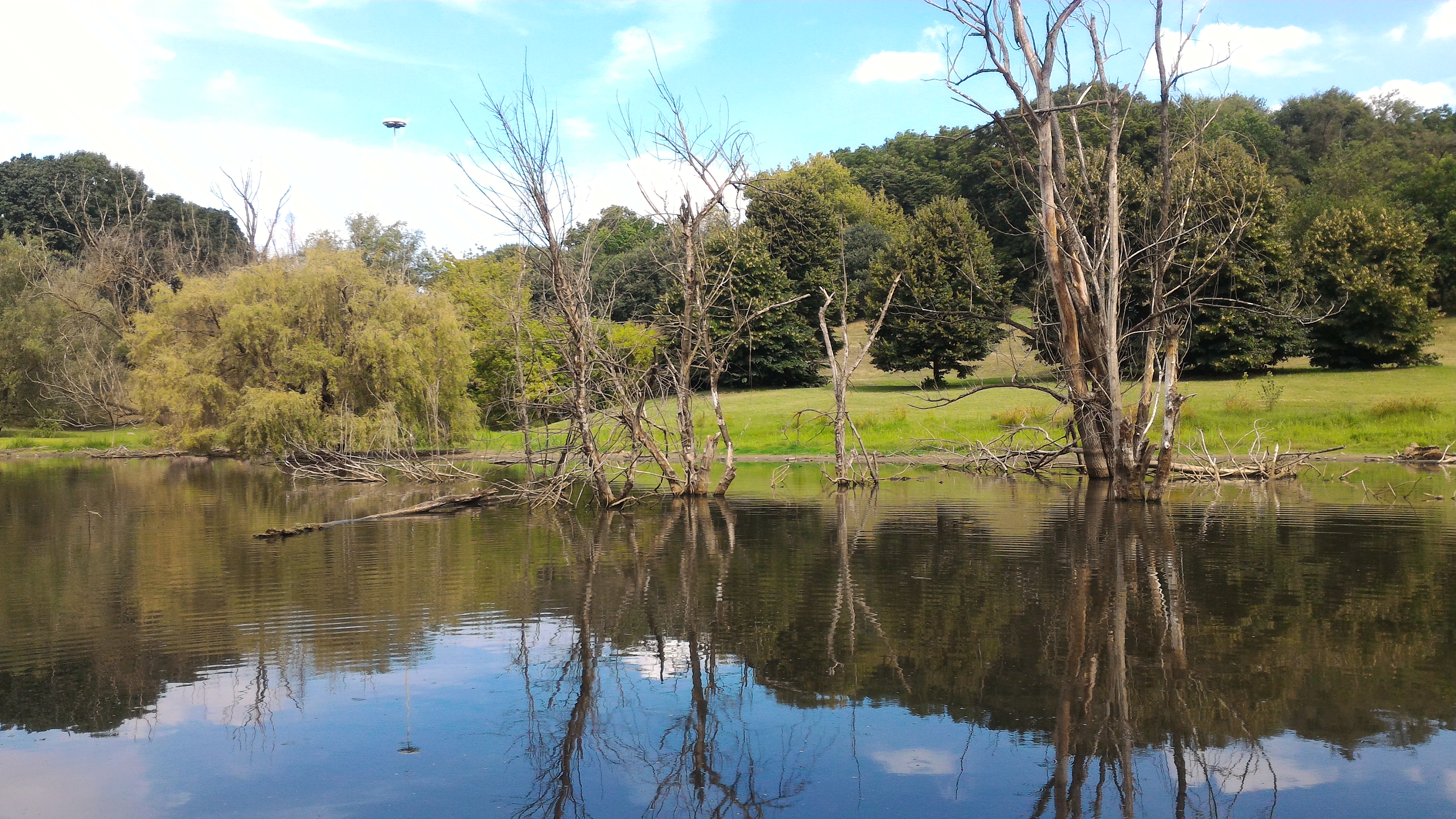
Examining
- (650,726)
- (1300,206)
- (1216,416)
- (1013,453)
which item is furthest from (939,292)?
(650,726)

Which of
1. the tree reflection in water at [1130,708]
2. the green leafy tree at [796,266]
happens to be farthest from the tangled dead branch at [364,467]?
the green leafy tree at [796,266]

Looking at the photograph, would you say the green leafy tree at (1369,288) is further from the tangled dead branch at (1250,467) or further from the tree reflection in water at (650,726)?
the tree reflection in water at (650,726)

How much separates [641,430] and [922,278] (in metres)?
29.4

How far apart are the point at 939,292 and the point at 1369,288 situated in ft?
55.4

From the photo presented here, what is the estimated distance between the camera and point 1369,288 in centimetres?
4144

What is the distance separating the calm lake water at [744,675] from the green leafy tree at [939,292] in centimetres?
3069

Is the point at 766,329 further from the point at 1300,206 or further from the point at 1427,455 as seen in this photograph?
the point at 1427,455

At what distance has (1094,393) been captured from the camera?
2116 centimetres

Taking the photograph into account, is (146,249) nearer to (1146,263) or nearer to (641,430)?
(641,430)

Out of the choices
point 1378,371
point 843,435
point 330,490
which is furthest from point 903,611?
point 1378,371

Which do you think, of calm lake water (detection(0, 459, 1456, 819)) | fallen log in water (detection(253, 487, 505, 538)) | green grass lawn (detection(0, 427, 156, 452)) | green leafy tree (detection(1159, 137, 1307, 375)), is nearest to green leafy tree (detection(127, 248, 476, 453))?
green grass lawn (detection(0, 427, 156, 452))

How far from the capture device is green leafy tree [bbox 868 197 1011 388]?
4659 cm

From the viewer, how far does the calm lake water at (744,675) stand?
5984 millimetres

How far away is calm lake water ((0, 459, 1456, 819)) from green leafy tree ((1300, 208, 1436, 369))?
98.5ft
